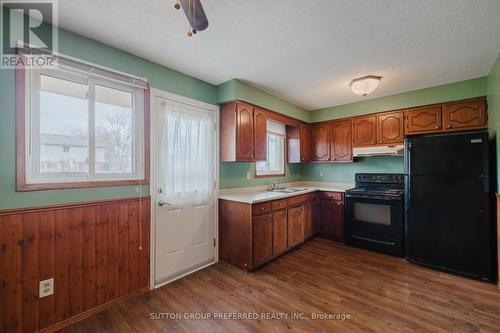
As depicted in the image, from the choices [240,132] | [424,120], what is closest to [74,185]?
[240,132]

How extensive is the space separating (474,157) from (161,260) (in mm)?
3898

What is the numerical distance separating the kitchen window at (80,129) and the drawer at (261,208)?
131cm

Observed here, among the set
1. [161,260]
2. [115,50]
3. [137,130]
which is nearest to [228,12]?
[115,50]

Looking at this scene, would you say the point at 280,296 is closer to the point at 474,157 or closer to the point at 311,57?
the point at 311,57

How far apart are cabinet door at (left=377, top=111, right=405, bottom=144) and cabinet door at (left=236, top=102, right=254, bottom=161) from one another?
225cm

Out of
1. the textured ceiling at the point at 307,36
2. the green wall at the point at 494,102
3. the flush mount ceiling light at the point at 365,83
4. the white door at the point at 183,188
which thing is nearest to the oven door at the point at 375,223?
the green wall at the point at 494,102

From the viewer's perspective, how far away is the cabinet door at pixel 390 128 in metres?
3.46

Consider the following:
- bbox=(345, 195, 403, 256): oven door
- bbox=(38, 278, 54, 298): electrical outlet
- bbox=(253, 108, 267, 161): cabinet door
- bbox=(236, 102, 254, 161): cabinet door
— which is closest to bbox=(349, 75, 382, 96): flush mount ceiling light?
bbox=(253, 108, 267, 161): cabinet door

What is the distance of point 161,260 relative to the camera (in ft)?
8.06

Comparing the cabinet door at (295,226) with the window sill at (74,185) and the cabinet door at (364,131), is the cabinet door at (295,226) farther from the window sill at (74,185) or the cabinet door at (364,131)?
the window sill at (74,185)

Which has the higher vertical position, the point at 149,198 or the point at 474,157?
the point at 474,157

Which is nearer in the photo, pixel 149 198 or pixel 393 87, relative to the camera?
pixel 149 198

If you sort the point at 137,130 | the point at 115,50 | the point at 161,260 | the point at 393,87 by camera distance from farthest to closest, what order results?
the point at 393,87, the point at 161,260, the point at 137,130, the point at 115,50

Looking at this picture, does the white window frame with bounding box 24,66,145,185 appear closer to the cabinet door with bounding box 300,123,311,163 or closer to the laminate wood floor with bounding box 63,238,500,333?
the laminate wood floor with bounding box 63,238,500,333
